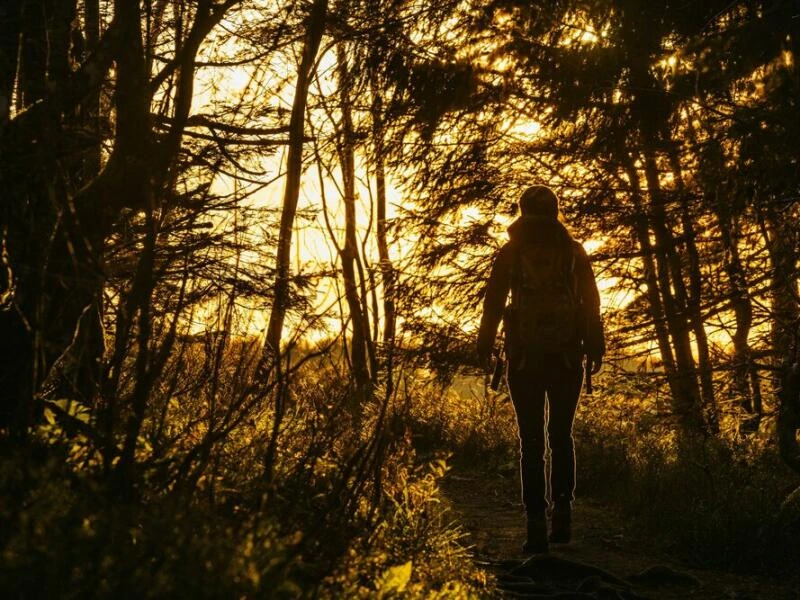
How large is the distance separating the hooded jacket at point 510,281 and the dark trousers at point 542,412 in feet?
0.77

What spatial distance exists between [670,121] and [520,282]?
319 centimetres

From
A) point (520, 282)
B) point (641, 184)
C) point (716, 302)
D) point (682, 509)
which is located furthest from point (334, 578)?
point (641, 184)

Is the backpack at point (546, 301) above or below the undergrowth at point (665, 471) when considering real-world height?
above

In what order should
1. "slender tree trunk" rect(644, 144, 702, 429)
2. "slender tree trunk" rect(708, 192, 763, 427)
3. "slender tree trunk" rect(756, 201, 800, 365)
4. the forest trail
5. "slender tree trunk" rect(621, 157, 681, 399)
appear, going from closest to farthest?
the forest trail
"slender tree trunk" rect(756, 201, 800, 365)
"slender tree trunk" rect(708, 192, 763, 427)
"slender tree trunk" rect(644, 144, 702, 429)
"slender tree trunk" rect(621, 157, 681, 399)

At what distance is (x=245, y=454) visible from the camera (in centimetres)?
529

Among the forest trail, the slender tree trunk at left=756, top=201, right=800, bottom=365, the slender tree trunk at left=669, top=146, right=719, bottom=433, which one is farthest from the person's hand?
the slender tree trunk at left=669, top=146, right=719, bottom=433

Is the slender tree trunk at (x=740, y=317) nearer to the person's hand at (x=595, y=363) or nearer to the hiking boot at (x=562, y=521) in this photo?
the person's hand at (x=595, y=363)

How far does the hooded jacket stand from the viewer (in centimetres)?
650

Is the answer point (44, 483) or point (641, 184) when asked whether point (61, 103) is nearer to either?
point (44, 483)

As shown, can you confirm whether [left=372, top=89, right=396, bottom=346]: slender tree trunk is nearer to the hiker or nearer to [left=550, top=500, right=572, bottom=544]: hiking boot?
the hiker

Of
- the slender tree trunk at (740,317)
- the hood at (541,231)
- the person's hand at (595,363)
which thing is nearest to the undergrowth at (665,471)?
the slender tree trunk at (740,317)

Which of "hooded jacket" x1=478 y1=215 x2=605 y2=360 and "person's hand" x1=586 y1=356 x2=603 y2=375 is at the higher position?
"hooded jacket" x1=478 y1=215 x2=605 y2=360

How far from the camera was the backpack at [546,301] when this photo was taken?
20.8 feet

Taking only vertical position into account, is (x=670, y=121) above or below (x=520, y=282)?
above
